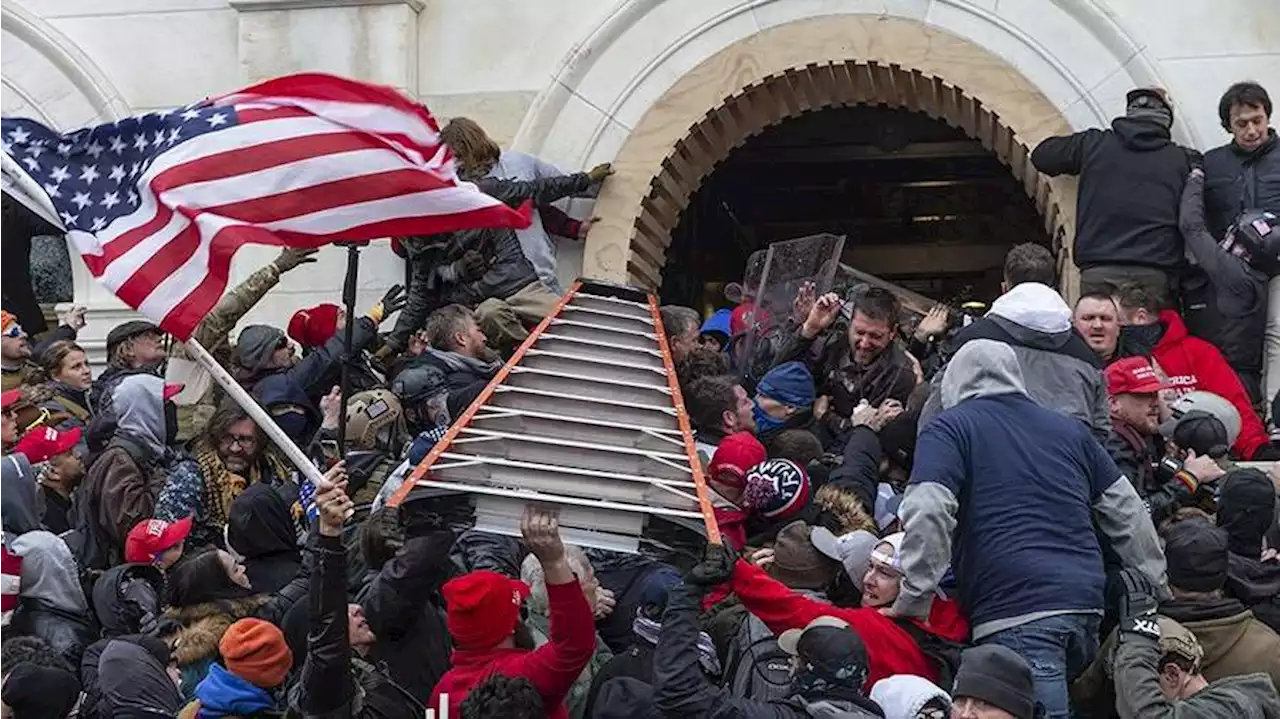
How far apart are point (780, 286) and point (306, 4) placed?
3.59m

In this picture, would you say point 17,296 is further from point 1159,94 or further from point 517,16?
point 1159,94

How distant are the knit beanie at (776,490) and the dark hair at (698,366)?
1.64 m

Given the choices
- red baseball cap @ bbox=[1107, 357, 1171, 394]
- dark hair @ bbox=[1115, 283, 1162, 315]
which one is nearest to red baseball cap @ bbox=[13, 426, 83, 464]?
red baseball cap @ bbox=[1107, 357, 1171, 394]

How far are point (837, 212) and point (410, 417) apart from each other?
7010mm

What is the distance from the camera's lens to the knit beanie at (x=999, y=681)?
22.0ft

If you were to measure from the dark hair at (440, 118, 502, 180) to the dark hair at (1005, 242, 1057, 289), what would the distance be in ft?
10.6

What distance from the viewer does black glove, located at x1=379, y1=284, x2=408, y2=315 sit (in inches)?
504

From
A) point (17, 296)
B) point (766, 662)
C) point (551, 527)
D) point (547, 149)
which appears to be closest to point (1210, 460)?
point (766, 662)

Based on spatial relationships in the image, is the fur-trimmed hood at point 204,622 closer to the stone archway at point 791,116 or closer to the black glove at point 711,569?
the black glove at point 711,569

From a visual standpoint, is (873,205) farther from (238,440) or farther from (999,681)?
(999,681)

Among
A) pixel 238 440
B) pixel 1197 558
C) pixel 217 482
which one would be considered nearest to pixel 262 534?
pixel 217 482

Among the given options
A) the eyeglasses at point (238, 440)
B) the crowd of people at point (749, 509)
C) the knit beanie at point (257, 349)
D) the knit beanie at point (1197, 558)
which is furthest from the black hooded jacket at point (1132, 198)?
the eyeglasses at point (238, 440)

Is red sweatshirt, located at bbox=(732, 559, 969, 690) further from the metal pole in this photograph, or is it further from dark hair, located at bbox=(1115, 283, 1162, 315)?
dark hair, located at bbox=(1115, 283, 1162, 315)

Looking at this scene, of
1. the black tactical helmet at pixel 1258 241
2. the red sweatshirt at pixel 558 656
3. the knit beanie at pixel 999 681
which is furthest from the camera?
the black tactical helmet at pixel 1258 241
